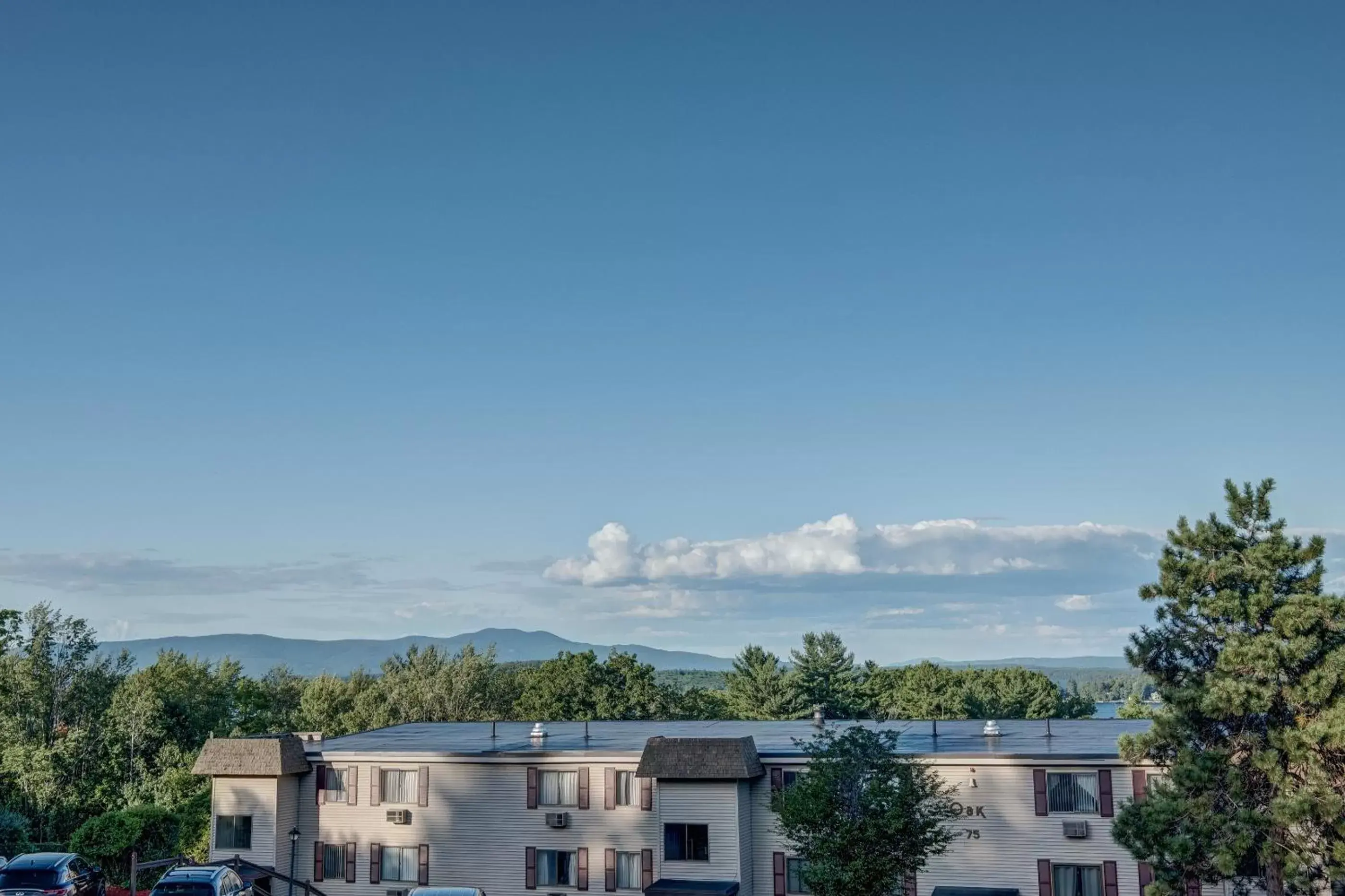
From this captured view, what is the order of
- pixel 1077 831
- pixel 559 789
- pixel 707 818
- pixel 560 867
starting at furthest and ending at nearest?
1. pixel 559 789
2. pixel 560 867
3. pixel 707 818
4. pixel 1077 831

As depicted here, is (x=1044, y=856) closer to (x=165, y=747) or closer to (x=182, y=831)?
(x=182, y=831)

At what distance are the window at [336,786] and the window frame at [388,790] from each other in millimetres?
1249

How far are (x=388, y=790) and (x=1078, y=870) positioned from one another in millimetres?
21048

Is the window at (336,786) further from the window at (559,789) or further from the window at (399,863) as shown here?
the window at (559,789)

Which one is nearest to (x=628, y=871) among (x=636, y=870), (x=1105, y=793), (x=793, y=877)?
(x=636, y=870)

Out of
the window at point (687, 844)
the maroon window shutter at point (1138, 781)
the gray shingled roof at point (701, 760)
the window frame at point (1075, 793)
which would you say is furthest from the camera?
the window at point (687, 844)

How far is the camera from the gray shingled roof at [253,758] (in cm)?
3572

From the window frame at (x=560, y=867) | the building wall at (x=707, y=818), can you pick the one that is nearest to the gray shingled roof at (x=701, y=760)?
the building wall at (x=707, y=818)

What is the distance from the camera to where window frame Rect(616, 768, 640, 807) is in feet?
112

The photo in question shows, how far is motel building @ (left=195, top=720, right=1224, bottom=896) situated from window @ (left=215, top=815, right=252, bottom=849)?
46mm

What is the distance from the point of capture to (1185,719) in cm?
2439

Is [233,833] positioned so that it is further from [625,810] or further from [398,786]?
[625,810]

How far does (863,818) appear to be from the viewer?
90.3 feet

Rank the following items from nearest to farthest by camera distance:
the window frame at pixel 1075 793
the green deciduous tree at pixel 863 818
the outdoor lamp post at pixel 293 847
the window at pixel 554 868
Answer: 1. the green deciduous tree at pixel 863 818
2. the window frame at pixel 1075 793
3. the window at pixel 554 868
4. the outdoor lamp post at pixel 293 847
